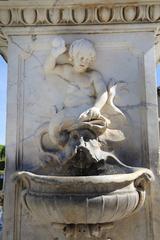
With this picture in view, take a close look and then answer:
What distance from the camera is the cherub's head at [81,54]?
10.8ft

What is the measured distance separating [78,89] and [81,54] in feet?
1.13

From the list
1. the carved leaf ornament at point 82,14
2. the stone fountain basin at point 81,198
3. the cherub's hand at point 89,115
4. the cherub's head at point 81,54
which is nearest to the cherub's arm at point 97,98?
the cherub's hand at point 89,115

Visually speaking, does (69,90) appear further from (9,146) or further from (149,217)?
(149,217)

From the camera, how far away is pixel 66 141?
10.6 feet

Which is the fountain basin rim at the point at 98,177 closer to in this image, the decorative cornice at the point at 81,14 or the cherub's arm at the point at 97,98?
the cherub's arm at the point at 97,98

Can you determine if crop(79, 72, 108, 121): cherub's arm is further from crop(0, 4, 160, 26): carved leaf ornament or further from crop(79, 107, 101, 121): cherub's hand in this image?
crop(0, 4, 160, 26): carved leaf ornament

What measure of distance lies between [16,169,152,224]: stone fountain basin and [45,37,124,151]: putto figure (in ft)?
2.01

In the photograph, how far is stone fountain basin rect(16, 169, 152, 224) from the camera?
8.64ft

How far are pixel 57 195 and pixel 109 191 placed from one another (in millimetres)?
413

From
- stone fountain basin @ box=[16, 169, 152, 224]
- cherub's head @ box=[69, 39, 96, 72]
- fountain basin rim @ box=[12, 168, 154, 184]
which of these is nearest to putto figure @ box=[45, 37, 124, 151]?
cherub's head @ box=[69, 39, 96, 72]

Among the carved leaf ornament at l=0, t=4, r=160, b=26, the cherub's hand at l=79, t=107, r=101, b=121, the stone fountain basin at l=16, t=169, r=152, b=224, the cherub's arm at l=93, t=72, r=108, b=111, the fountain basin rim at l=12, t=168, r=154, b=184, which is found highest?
the carved leaf ornament at l=0, t=4, r=160, b=26

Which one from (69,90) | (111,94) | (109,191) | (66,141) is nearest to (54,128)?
(66,141)

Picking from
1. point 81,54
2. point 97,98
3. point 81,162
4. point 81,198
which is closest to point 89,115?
point 97,98

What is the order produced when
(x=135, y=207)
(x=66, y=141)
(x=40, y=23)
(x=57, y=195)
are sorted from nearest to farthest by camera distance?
(x=57, y=195), (x=135, y=207), (x=66, y=141), (x=40, y=23)
